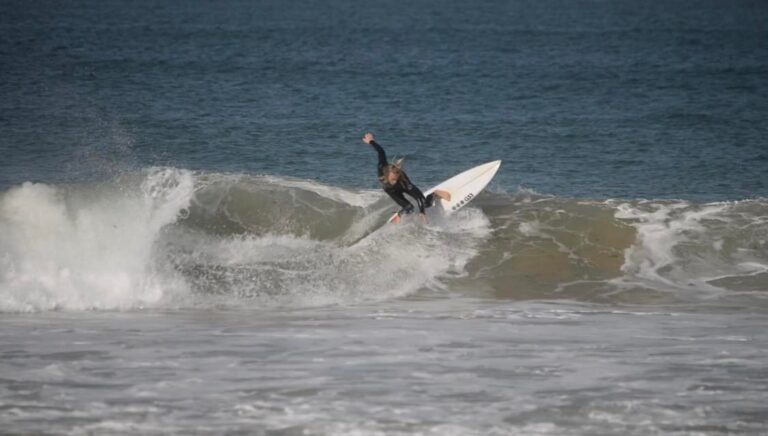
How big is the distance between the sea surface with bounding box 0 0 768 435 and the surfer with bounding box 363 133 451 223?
373 millimetres

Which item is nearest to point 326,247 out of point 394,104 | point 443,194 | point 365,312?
point 443,194

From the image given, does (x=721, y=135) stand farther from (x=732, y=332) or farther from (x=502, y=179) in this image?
(x=732, y=332)

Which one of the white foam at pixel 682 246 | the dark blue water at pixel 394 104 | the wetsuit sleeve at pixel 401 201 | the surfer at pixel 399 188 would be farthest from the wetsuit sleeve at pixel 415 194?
the dark blue water at pixel 394 104

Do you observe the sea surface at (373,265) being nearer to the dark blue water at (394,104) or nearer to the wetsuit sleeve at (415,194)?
the dark blue water at (394,104)

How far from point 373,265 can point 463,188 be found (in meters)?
3.11

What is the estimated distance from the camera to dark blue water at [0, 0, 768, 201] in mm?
28328

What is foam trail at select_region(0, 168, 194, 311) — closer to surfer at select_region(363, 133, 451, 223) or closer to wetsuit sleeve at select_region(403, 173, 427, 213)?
surfer at select_region(363, 133, 451, 223)

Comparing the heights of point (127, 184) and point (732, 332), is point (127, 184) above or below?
above

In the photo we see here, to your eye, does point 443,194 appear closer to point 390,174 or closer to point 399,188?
point 399,188

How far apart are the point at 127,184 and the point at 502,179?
9.76 metres

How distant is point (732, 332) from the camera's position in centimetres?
1377

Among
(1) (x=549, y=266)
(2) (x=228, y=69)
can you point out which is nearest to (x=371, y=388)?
(1) (x=549, y=266)

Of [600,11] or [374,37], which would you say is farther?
[600,11]

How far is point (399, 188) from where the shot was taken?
18.6 metres
